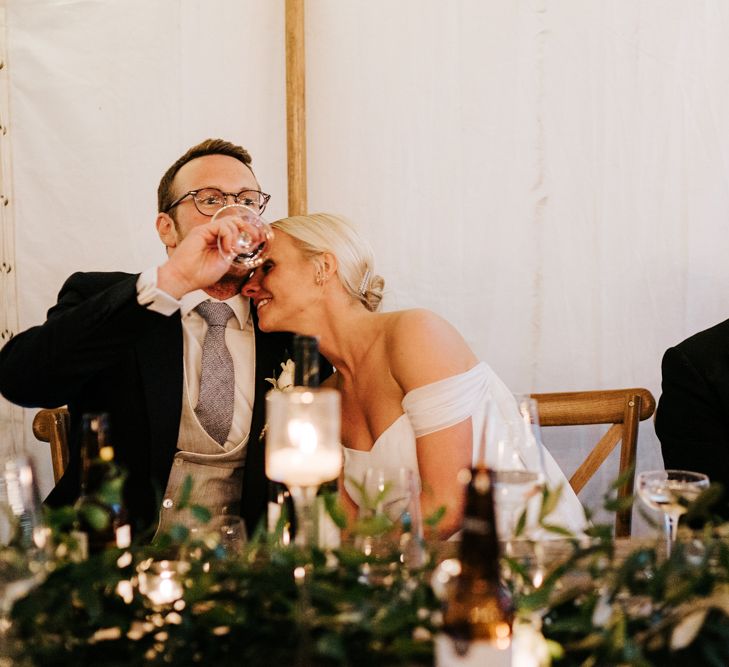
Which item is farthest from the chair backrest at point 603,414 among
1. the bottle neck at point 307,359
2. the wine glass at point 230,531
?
the bottle neck at point 307,359

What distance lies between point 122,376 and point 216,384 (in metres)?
0.27

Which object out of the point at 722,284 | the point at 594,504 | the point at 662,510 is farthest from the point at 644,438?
the point at 662,510

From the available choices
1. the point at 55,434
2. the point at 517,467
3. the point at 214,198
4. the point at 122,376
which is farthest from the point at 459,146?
the point at 517,467

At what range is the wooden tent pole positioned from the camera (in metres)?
2.88

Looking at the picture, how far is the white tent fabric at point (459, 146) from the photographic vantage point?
110 inches

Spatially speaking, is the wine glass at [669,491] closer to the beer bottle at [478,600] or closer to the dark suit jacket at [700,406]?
the beer bottle at [478,600]

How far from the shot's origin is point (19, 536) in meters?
1.03

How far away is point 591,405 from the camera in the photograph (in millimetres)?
2594

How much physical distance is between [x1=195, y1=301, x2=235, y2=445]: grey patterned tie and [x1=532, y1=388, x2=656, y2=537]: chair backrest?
0.97m

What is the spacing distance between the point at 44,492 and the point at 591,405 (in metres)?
2.05

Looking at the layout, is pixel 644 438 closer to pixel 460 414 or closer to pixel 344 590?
pixel 460 414

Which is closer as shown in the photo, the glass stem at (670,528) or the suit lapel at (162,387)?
the glass stem at (670,528)

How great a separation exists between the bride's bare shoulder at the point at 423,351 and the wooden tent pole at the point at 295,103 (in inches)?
30.2

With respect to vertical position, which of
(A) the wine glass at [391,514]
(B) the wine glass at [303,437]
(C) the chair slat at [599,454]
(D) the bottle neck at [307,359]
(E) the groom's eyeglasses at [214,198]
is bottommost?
(C) the chair slat at [599,454]
